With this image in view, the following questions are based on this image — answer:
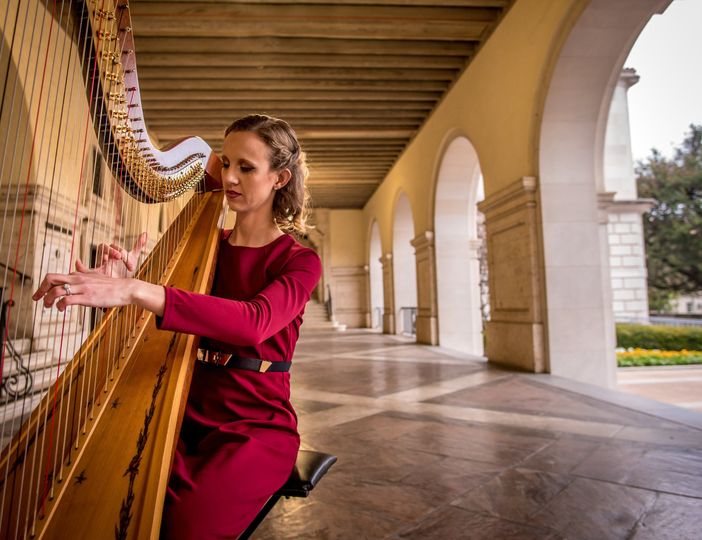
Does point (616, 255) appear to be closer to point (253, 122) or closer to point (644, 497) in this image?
point (644, 497)

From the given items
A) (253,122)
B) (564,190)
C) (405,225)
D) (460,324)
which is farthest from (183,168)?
(405,225)

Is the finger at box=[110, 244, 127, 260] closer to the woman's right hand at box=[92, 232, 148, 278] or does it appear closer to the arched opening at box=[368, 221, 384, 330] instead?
the woman's right hand at box=[92, 232, 148, 278]

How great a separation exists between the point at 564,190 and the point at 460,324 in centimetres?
434

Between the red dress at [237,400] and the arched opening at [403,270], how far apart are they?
12.0 m

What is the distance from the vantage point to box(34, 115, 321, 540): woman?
0.95 m

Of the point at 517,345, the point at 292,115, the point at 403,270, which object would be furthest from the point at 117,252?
the point at 403,270

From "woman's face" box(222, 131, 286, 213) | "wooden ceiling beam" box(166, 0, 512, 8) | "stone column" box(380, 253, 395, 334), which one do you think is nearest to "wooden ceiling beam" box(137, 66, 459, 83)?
"wooden ceiling beam" box(166, 0, 512, 8)

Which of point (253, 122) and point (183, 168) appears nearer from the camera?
point (253, 122)

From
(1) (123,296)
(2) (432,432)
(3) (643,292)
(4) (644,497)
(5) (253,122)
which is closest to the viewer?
Answer: (1) (123,296)

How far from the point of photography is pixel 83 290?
85 cm

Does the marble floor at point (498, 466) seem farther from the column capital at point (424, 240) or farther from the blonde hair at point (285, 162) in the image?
the column capital at point (424, 240)

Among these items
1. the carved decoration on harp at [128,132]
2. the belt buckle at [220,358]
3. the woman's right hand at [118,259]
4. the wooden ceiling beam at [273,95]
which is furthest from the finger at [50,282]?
the wooden ceiling beam at [273,95]

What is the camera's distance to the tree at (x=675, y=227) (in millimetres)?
20250

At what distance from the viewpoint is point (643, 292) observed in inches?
479
